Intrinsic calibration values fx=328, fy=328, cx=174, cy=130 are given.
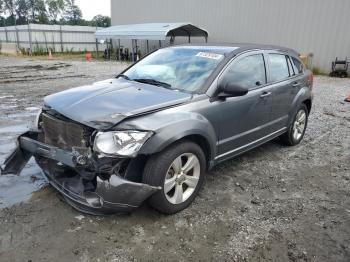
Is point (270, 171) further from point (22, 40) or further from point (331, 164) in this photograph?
point (22, 40)

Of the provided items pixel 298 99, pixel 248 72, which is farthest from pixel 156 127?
pixel 298 99

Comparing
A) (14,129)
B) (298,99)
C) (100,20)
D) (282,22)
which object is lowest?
(14,129)

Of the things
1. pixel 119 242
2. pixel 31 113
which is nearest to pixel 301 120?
pixel 119 242

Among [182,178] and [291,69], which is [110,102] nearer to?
[182,178]

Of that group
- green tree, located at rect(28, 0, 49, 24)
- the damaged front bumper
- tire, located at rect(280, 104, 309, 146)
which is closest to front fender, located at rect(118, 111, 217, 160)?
the damaged front bumper

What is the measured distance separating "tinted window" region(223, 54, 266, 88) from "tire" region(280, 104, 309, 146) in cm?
131

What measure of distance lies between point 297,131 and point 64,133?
4.05 meters

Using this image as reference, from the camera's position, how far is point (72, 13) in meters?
105

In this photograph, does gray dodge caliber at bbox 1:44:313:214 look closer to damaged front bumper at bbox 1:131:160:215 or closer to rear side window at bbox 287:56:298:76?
damaged front bumper at bbox 1:131:160:215

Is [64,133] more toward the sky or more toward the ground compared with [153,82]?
more toward the ground

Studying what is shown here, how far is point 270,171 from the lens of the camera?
15.1ft

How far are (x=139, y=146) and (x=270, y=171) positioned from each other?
94.7 inches

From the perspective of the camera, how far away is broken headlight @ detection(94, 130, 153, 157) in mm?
2898

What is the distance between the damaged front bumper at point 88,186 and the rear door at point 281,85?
2547mm
